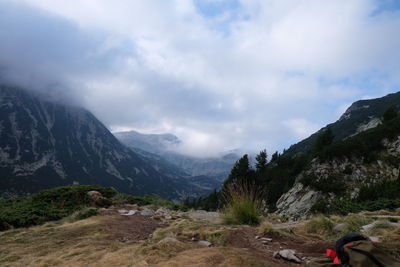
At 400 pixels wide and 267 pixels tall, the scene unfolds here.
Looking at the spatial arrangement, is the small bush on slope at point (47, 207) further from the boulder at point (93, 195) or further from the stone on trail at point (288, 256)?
the stone on trail at point (288, 256)

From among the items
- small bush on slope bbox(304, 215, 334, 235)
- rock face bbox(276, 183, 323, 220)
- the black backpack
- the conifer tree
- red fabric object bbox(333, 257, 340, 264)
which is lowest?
rock face bbox(276, 183, 323, 220)

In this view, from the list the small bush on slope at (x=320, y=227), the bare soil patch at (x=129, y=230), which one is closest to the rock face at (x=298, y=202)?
the small bush on slope at (x=320, y=227)

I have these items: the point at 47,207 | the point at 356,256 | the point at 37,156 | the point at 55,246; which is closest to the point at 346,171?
the point at 356,256

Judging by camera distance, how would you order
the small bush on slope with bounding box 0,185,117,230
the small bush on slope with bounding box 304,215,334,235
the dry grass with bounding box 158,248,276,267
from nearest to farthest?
the dry grass with bounding box 158,248,276,267 → the small bush on slope with bounding box 304,215,334,235 → the small bush on slope with bounding box 0,185,117,230

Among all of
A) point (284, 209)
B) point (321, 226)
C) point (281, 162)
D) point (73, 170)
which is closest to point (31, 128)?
point (73, 170)

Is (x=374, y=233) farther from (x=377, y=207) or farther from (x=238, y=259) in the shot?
(x=377, y=207)

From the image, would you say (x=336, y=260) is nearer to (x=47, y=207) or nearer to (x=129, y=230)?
(x=129, y=230)

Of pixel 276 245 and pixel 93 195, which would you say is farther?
pixel 93 195

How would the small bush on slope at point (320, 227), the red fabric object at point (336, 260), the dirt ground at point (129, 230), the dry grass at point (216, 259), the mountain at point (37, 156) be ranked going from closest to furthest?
the red fabric object at point (336, 260) < the dry grass at point (216, 259) < the small bush on slope at point (320, 227) < the dirt ground at point (129, 230) < the mountain at point (37, 156)

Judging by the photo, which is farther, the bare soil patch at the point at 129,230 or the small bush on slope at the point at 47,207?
the small bush on slope at the point at 47,207

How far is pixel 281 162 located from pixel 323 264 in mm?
45587

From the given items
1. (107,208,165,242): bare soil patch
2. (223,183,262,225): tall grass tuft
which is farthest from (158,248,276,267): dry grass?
(223,183,262,225): tall grass tuft

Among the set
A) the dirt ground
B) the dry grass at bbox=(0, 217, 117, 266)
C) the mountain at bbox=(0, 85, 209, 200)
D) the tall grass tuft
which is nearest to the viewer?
the dry grass at bbox=(0, 217, 117, 266)

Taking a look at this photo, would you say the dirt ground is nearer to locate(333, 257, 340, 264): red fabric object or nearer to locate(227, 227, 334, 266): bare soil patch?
locate(227, 227, 334, 266): bare soil patch
